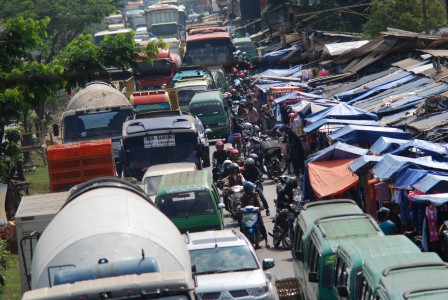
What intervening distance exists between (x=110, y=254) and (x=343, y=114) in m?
17.5

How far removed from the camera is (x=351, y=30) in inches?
2475

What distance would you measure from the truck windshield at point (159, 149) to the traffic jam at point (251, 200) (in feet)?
0.10

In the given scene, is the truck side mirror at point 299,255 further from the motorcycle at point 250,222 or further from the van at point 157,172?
the van at point 157,172

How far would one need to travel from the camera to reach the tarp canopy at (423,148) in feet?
67.7

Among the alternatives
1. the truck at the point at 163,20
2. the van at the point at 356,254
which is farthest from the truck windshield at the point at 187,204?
the truck at the point at 163,20

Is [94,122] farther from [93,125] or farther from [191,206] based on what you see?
[191,206]

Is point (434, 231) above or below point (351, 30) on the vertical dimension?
above

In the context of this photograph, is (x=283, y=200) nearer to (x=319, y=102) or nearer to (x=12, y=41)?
(x=12, y=41)

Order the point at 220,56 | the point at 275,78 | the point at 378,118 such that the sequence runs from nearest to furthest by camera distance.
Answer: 1. the point at 378,118
2. the point at 275,78
3. the point at 220,56

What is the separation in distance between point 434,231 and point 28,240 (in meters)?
6.21

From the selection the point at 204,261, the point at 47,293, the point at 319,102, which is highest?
the point at 47,293

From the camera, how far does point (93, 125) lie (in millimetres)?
30203

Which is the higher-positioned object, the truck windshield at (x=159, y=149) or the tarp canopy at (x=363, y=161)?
the tarp canopy at (x=363, y=161)

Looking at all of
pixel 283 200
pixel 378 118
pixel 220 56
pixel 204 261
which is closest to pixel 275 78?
pixel 220 56
